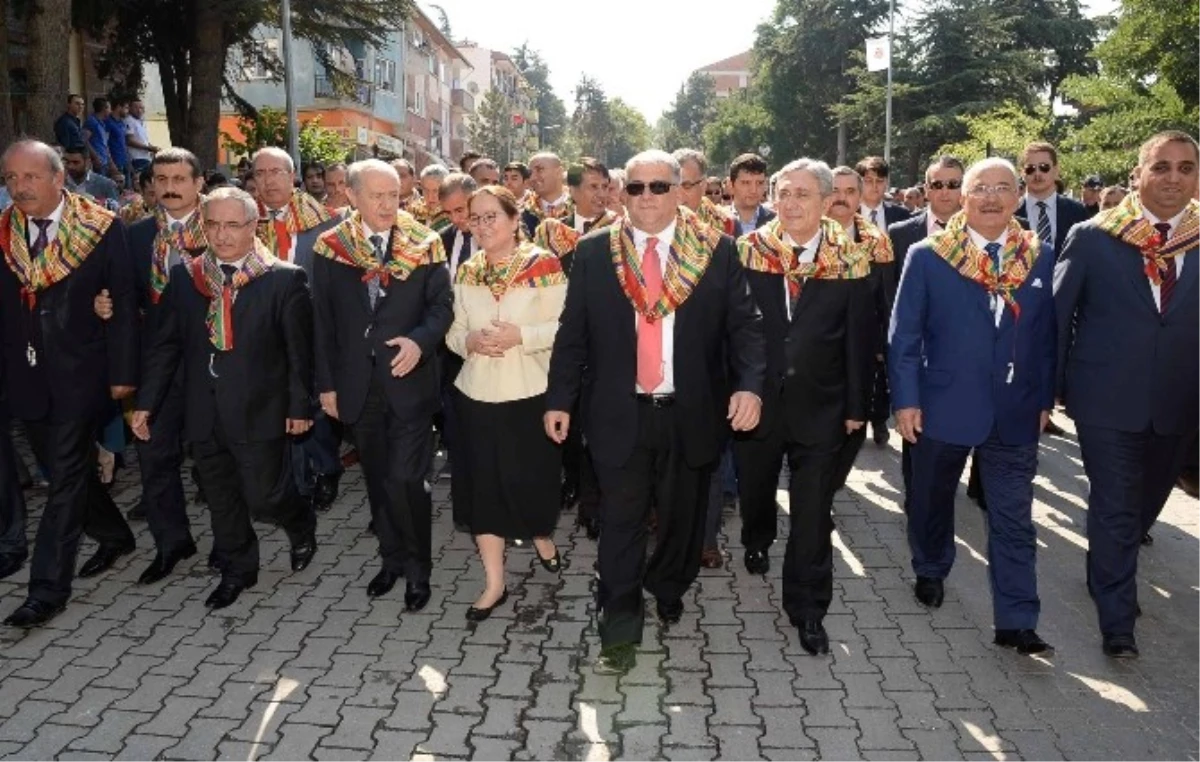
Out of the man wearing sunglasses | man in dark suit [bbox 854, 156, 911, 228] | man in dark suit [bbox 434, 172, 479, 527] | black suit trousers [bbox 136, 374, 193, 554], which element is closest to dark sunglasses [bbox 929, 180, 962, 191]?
the man wearing sunglasses

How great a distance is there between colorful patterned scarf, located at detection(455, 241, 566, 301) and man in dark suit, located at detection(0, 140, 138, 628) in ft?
5.95

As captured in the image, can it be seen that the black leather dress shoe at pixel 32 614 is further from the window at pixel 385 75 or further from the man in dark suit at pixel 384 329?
the window at pixel 385 75

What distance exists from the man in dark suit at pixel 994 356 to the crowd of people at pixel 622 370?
13mm

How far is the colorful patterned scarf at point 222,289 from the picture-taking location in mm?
5117

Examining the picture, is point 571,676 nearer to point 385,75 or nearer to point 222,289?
point 222,289

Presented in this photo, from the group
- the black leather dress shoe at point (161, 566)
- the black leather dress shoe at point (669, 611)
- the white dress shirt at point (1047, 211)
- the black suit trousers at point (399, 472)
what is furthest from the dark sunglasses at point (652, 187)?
the white dress shirt at point (1047, 211)

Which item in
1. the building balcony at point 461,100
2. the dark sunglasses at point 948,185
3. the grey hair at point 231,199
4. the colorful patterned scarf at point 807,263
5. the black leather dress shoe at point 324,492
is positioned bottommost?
the black leather dress shoe at point 324,492

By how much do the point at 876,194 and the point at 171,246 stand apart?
5149mm

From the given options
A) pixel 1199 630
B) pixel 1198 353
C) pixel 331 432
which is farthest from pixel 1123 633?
pixel 331 432

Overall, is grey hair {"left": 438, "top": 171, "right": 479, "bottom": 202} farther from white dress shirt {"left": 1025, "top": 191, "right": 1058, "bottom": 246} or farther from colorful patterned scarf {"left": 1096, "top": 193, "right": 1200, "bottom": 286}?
white dress shirt {"left": 1025, "top": 191, "right": 1058, "bottom": 246}

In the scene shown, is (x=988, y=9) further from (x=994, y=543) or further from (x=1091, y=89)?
(x=994, y=543)

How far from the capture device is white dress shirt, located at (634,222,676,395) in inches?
178

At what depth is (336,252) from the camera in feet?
16.9

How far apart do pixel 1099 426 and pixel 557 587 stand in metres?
2.81
